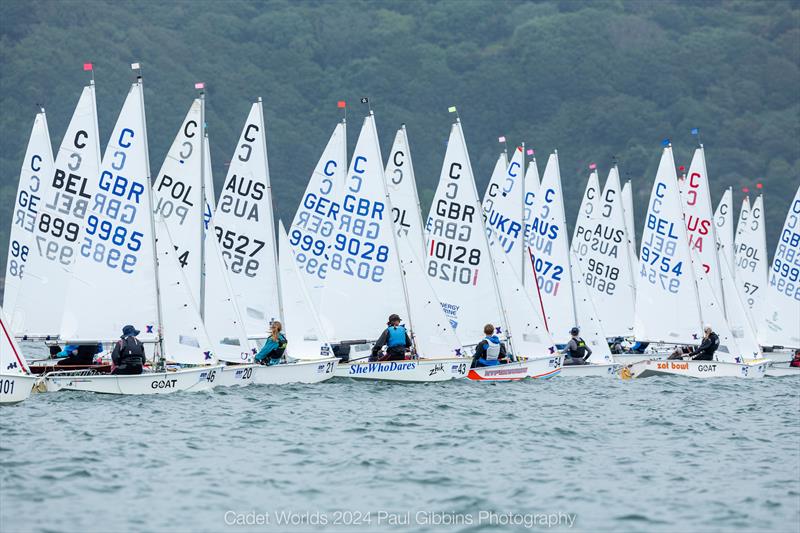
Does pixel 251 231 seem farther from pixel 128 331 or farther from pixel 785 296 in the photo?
pixel 785 296

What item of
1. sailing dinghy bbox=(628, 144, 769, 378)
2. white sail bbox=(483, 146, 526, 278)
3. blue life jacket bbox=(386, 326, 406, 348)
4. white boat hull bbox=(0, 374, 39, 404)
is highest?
white sail bbox=(483, 146, 526, 278)

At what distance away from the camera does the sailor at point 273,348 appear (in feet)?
70.7

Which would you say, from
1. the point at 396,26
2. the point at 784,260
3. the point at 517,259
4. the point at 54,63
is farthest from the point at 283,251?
the point at 396,26

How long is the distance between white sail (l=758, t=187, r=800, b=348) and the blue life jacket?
12.2m

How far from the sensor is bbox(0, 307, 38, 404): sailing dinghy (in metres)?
17.0

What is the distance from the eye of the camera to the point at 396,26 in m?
102

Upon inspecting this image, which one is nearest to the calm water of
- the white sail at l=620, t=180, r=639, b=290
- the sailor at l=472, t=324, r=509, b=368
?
the sailor at l=472, t=324, r=509, b=368

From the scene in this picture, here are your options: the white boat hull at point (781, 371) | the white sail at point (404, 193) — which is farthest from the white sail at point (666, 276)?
the white sail at point (404, 193)

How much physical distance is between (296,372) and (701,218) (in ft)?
41.0

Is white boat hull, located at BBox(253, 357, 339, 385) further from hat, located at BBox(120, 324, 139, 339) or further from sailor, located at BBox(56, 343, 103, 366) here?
hat, located at BBox(120, 324, 139, 339)

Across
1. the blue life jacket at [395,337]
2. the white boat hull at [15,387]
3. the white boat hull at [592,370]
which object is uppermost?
the blue life jacket at [395,337]

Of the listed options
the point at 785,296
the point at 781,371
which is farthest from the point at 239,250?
the point at 785,296

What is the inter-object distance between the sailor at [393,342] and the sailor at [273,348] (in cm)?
145

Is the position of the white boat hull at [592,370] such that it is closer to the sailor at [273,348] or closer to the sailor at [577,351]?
Result: the sailor at [577,351]
